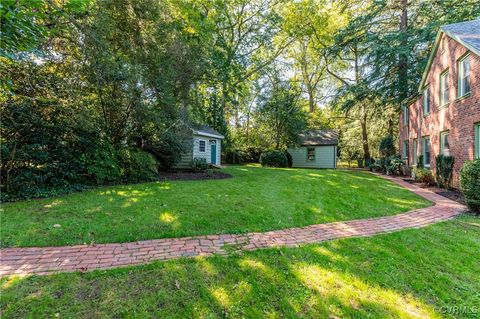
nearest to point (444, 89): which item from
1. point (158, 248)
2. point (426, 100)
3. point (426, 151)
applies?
point (426, 100)

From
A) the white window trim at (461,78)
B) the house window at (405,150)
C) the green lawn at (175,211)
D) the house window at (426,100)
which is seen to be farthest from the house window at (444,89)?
the house window at (405,150)

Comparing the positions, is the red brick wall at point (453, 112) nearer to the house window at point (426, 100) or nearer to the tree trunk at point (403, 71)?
the house window at point (426, 100)

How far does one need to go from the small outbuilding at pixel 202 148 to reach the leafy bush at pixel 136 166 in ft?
10.1

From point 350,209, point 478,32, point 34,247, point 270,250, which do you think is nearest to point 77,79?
point 34,247

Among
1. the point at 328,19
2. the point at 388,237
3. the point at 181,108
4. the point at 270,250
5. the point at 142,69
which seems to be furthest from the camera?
the point at 328,19

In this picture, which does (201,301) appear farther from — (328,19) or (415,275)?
(328,19)

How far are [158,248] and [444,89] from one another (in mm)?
13552

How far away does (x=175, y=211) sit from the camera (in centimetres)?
551

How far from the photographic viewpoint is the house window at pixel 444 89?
1048 centimetres

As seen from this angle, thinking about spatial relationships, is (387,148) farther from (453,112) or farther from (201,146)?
(201,146)

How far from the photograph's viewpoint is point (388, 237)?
178 inches

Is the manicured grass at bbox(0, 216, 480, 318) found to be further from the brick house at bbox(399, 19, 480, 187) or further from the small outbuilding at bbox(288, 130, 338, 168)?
the small outbuilding at bbox(288, 130, 338, 168)

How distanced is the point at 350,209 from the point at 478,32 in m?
8.87

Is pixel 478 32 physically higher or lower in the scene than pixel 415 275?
higher
